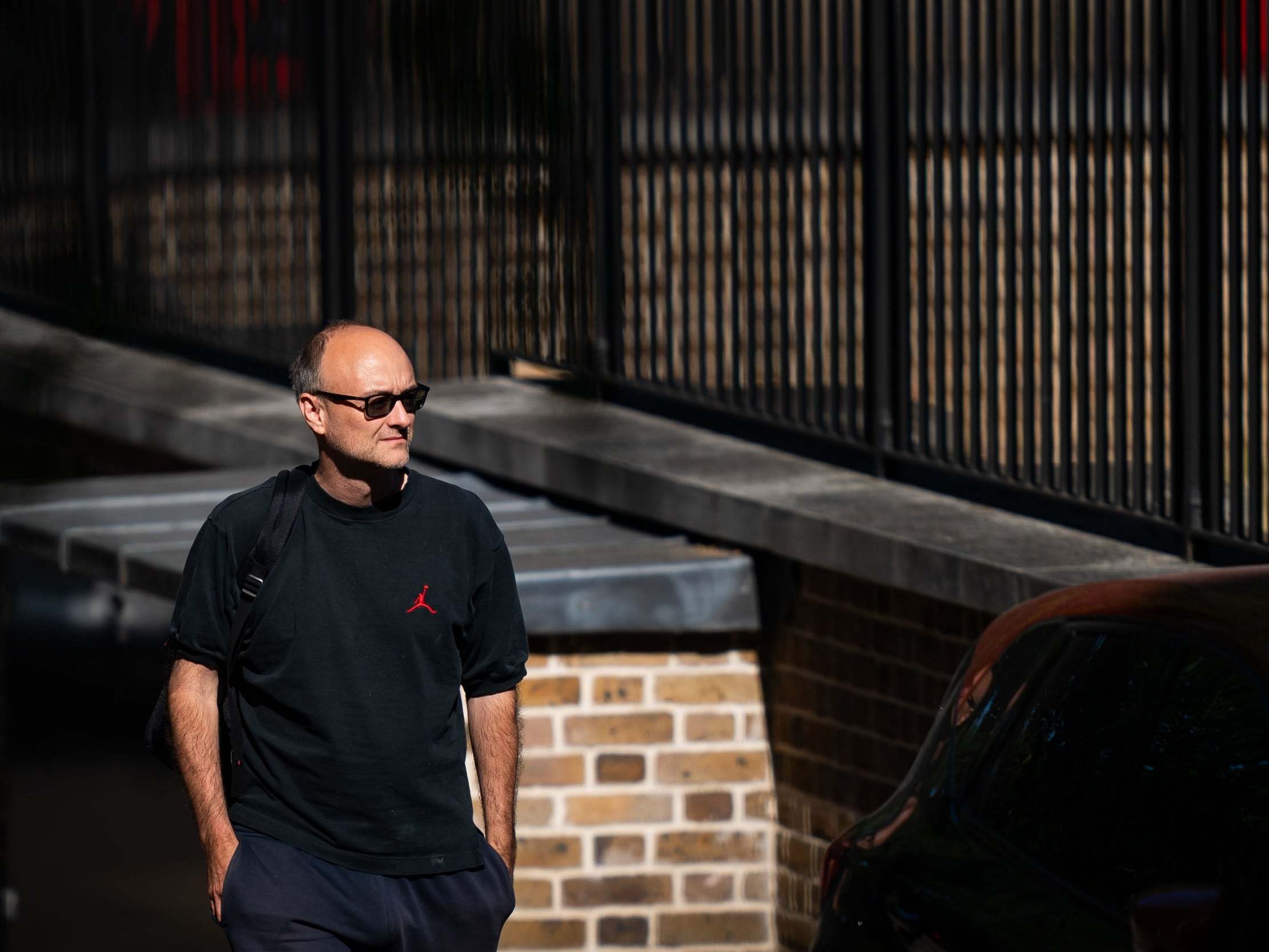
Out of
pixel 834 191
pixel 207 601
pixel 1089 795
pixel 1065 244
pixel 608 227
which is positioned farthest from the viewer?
pixel 608 227

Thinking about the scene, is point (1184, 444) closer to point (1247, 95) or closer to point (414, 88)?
point (1247, 95)

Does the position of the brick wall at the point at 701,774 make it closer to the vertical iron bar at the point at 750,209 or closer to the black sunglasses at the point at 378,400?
the vertical iron bar at the point at 750,209

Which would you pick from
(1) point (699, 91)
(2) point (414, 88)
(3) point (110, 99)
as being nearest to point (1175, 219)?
(1) point (699, 91)

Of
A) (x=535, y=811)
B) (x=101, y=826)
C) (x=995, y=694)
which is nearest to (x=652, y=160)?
(x=535, y=811)

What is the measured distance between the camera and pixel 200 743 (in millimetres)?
3529

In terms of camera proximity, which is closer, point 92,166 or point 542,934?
point 92,166

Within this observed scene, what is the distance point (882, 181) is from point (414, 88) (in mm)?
5623

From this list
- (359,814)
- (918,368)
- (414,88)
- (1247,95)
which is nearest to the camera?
(414,88)

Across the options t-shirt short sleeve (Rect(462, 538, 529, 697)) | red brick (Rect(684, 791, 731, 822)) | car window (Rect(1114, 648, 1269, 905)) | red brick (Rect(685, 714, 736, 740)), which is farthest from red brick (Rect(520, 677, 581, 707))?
car window (Rect(1114, 648, 1269, 905))

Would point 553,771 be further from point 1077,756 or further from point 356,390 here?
point 1077,756

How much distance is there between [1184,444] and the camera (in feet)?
18.5

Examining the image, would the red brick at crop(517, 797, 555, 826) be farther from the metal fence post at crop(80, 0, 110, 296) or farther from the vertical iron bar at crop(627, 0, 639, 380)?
the metal fence post at crop(80, 0, 110, 296)

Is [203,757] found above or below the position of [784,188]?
below

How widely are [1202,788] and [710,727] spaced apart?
3.50 m
